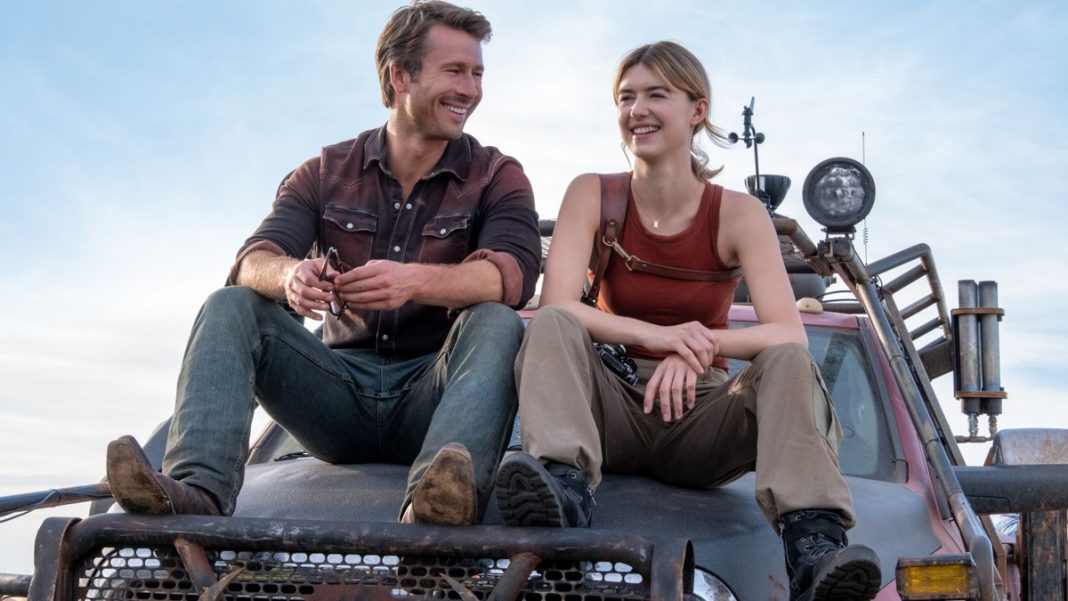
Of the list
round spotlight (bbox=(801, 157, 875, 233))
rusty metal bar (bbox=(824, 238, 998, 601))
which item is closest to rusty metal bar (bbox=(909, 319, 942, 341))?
rusty metal bar (bbox=(824, 238, 998, 601))

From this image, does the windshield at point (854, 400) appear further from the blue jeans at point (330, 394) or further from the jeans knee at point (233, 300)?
the jeans knee at point (233, 300)

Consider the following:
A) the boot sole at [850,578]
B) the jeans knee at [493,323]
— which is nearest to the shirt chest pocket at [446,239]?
the jeans knee at [493,323]

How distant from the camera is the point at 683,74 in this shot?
4.30 meters

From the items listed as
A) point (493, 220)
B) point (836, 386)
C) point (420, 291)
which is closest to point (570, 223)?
point (493, 220)

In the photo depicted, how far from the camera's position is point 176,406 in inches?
140

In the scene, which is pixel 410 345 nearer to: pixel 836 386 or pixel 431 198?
→ pixel 431 198

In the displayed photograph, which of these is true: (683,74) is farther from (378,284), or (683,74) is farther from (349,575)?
(349,575)

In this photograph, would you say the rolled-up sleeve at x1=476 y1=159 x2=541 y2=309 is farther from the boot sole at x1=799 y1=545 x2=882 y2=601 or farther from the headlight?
the boot sole at x1=799 y1=545 x2=882 y2=601

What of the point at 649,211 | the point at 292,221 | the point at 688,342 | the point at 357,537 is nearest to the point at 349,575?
the point at 357,537

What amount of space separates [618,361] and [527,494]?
891 mm

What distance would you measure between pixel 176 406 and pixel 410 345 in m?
0.80

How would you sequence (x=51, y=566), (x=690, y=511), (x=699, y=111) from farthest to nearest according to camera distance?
1. (x=699, y=111)
2. (x=690, y=511)
3. (x=51, y=566)

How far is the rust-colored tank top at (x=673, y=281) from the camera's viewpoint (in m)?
4.11

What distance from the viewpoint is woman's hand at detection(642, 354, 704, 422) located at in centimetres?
377
